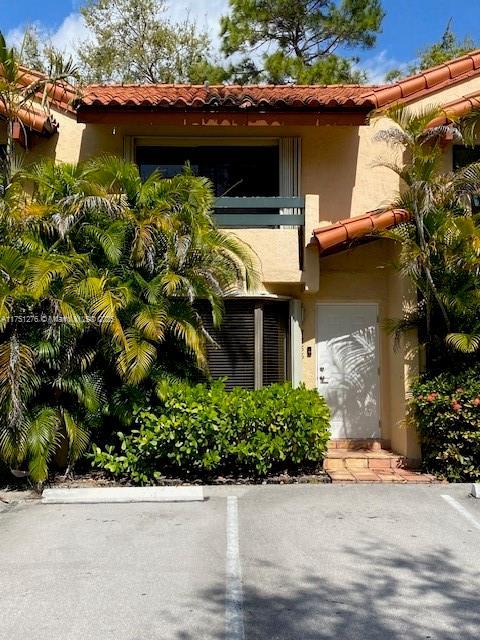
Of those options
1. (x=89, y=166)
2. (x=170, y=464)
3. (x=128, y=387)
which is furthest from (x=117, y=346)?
(x=89, y=166)

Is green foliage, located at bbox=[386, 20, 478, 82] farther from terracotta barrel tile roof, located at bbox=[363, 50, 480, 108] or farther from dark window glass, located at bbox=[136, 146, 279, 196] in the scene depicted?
dark window glass, located at bbox=[136, 146, 279, 196]

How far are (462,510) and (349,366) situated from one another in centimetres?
362

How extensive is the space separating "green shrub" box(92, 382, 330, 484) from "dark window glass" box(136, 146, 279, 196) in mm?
3951

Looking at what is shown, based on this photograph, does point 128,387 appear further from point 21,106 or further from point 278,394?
point 21,106

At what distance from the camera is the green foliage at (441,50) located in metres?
19.8

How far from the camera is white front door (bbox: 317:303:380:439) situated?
34.6 feet

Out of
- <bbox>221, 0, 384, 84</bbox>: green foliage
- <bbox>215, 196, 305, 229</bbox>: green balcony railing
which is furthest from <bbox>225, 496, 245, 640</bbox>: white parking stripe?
<bbox>221, 0, 384, 84</bbox>: green foliage

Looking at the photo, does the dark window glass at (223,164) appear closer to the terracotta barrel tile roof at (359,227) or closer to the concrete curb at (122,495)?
the terracotta barrel tile roof at (359,227)

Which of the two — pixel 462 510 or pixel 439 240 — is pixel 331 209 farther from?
pixel 462 510

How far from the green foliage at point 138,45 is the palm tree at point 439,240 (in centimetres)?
1522

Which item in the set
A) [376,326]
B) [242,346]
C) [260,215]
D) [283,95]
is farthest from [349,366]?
[283,95]

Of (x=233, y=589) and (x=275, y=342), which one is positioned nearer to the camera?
(x=233, y=589)

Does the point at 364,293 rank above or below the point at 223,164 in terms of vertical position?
below

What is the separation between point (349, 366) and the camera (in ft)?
34.8
